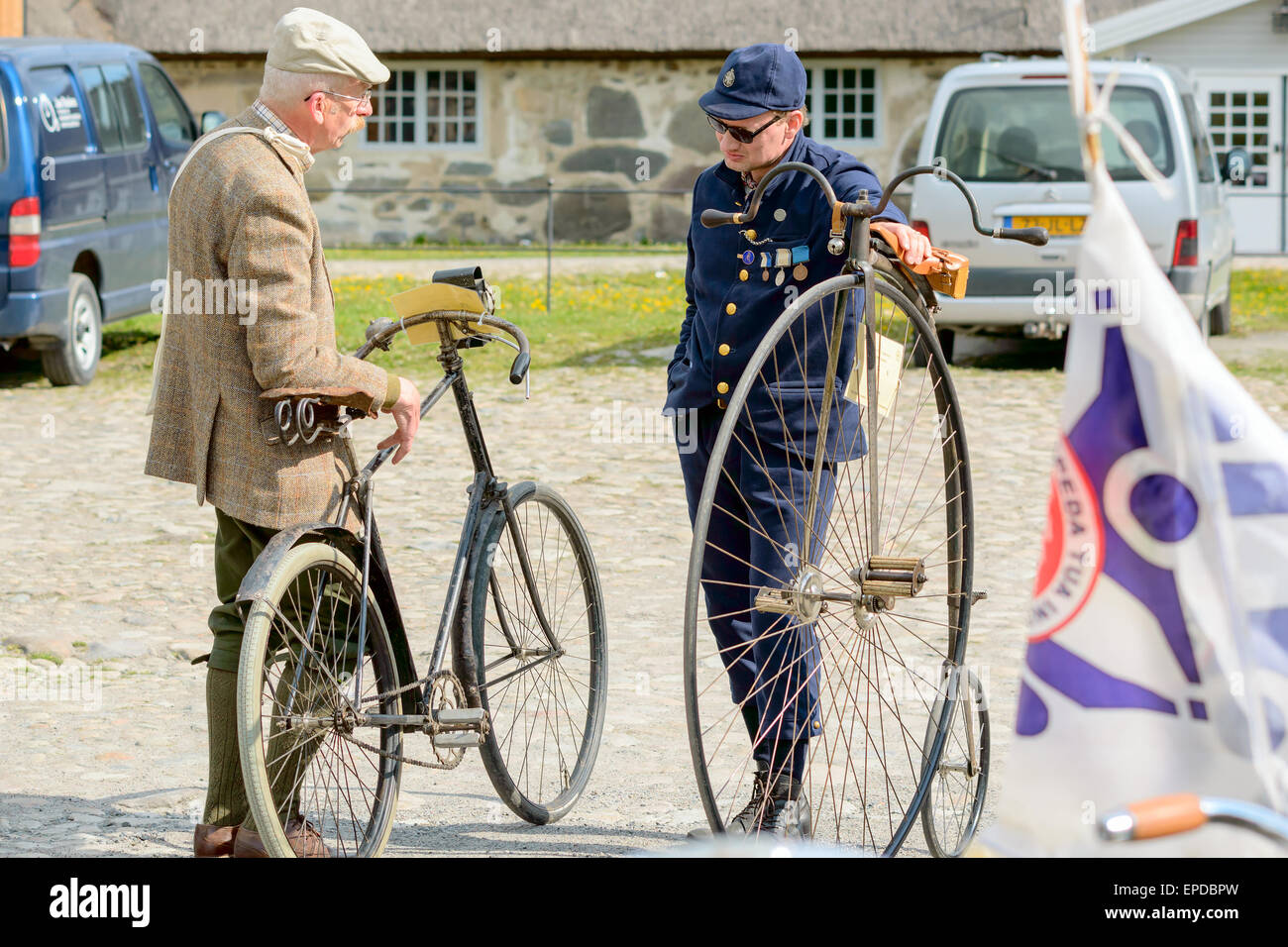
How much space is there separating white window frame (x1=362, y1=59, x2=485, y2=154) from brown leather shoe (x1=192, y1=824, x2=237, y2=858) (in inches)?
843

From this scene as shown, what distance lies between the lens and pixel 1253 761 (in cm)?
208

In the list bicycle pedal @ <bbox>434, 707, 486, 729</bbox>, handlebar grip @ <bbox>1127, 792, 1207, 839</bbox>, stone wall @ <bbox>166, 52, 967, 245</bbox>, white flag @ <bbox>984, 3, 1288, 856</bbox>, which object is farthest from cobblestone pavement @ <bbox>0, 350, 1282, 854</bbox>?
stone wall @ <bbox>166, 52, 967, 245</bbox>

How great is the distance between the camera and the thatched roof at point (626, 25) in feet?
78.5

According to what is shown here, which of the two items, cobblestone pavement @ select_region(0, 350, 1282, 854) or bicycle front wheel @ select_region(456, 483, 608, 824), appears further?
cobblestone pavement @ select_region(0, 350, 1282, 854)

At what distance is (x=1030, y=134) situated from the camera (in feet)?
40.5

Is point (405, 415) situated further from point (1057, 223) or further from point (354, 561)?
point (1057, 223)

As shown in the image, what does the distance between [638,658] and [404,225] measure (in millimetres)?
19209

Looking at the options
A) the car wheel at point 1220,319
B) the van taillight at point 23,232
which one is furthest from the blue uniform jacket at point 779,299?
the car wheel at point 1220,319

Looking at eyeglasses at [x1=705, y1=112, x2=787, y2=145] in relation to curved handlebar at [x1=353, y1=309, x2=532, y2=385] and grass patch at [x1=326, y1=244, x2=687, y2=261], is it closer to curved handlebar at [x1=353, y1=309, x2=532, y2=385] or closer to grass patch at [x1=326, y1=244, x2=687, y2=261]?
curved handlebar at [x1=353, y1=309, x2=532, y2=385]

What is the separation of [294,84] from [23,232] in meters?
8.13

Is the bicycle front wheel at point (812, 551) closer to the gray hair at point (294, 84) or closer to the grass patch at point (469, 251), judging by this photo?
the gray hair at point (294, 84)

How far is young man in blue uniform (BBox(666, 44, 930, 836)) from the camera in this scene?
4027 mm

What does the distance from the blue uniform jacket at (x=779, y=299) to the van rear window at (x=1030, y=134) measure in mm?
8429

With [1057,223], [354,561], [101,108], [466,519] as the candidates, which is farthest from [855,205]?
[101,108]
